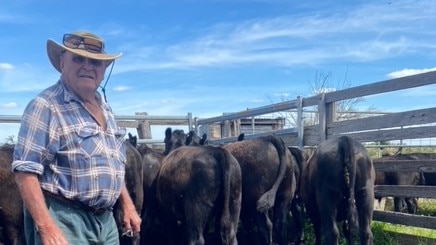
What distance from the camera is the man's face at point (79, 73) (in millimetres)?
3080

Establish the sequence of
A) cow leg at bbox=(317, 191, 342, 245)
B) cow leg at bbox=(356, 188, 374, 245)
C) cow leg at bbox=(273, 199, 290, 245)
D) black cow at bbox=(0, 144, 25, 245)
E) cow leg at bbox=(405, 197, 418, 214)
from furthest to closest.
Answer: cow leg at bbox=(405, 197, 418, 214) < cow leg at bbox=(273, 199, 290, 245) < cow leg at bbox=(317, 191, 342, 245) < cow leg at bbox=(356, 188, 374, 245) < black cow at bbox=(0, 144, 25, 245)

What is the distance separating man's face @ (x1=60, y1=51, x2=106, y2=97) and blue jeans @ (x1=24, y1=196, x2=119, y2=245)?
0.65m

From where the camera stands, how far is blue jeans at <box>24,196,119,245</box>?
9.63 ft

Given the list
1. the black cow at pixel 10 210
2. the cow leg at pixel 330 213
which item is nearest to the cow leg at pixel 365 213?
the cow leg at pixel 330 213

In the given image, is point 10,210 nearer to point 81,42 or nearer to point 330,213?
point 81,42

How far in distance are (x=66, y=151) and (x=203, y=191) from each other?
3300mm

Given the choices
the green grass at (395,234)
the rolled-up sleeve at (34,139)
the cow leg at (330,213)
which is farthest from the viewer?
the green grass at (395,234)

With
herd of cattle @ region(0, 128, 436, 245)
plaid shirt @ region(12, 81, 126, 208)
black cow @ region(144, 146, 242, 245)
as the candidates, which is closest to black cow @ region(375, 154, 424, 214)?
herd of cattle @ region(0, 128, 436, 245)

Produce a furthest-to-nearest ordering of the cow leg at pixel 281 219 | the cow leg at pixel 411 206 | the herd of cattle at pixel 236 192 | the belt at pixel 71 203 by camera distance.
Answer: the cow leg at pixel 411 206 < the cow leg at pixel 281 219 < the herd of cattle at pixel 236 192 < the belt at pixel 71 203

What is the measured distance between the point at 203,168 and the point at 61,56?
318 centimetres

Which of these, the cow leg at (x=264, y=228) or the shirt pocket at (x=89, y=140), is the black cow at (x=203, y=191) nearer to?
the cow leg at (x=264, y=228)

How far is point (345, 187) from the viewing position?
6.29 meters

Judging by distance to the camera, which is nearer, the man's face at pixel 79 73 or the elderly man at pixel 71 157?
the elderly man at pixel 71 157

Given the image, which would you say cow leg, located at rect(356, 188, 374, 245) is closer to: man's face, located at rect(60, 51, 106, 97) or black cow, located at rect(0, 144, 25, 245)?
black cow, located at rect(0, 144, 25, 245)
